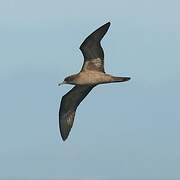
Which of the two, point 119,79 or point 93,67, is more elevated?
point 93,67

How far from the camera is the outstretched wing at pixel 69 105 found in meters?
32.4

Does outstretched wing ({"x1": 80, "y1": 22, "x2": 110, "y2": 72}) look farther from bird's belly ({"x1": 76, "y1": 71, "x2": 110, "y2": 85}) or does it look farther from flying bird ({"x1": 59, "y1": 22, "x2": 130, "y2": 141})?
bird's belly ({"x1": 76, "y1": 71, "x2": 110, "y2": 85})

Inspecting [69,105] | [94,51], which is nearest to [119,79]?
[94,51]

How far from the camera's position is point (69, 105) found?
32781 mm

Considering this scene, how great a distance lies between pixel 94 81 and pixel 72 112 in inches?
147

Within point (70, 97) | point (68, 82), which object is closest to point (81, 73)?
point (68, 82)

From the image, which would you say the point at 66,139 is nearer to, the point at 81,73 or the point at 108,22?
the point at 81,73

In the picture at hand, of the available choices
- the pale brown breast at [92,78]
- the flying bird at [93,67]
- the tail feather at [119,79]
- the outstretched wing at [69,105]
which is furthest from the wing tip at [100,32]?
the outstretched wing at [69,105]

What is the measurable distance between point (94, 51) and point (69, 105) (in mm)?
3756

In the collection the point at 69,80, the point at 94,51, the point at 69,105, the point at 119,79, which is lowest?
the point at 69,105

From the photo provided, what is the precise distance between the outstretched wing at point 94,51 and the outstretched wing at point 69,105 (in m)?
2.12

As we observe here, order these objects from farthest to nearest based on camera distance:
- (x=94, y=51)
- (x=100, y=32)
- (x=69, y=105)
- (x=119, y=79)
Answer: (x=69, y=105)
(x=94, y=51)
(x=100, y=32)
(x=119, y=79)

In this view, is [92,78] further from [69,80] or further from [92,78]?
[69,80]

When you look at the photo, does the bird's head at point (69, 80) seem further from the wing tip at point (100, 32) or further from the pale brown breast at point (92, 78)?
the wing tip at point (100, 32)
